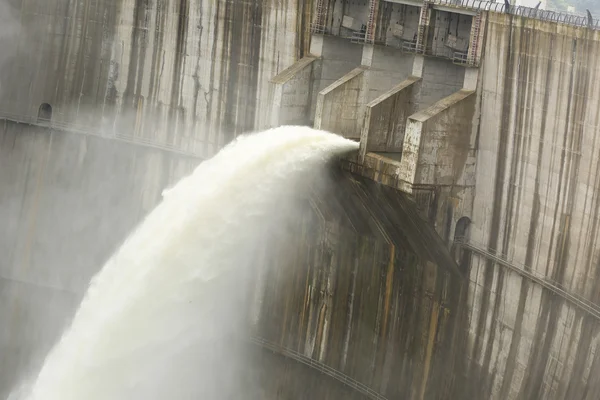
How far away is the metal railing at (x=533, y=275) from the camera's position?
962 inches

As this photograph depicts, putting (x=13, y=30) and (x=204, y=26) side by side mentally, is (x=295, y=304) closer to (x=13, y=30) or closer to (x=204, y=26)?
(x=204, y=26)

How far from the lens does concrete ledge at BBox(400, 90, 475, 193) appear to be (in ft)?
88.5

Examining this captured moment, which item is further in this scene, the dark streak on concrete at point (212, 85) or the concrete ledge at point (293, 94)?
the dark streak on concrete at point (212, 85)

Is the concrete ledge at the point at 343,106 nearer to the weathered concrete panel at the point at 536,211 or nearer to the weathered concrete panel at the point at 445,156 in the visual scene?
the weathered concrete panel at the point at 445,156

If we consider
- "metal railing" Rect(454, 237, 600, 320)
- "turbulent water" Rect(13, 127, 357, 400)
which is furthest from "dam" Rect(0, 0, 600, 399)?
"turbulent water" Rect(13, 127, 357, 400)

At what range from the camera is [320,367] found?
32.6m

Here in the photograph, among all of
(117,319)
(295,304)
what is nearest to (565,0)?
(295,304)

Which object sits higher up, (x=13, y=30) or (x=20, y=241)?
(x=13, y=30)

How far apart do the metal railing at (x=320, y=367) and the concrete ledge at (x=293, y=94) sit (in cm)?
638

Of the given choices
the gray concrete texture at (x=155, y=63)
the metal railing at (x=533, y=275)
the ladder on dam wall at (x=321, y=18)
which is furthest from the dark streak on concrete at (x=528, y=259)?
the gray concrete texture at (x=155, y=63)

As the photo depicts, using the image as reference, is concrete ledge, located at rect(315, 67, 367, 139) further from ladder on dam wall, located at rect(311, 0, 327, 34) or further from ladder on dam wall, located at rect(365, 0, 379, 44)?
ladder on dam wall, located at rect(311, 0, 327, 34)

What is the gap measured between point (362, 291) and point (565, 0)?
2061cm

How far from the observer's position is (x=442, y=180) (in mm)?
27641

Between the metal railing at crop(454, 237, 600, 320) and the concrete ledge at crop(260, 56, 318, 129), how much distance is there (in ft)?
20.4
